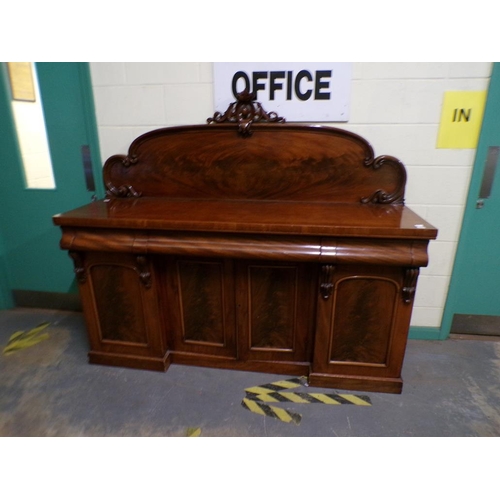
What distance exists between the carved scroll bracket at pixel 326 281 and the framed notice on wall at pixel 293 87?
0.90m

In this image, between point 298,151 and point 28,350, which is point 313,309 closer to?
point 298,151

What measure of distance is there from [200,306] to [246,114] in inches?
43.2

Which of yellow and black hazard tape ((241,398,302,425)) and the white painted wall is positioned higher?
the white painted wall

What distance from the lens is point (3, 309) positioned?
2654 millimetres

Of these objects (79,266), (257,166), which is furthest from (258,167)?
(79,266)

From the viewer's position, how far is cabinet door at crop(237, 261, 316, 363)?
171 cm

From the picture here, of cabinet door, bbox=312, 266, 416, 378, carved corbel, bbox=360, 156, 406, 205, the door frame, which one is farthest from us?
the door frame

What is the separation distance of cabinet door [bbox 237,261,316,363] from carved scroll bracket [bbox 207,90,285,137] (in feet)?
2.54

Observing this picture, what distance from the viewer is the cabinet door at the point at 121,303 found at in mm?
1769

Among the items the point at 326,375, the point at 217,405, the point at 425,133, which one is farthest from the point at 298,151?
the point at 217,405

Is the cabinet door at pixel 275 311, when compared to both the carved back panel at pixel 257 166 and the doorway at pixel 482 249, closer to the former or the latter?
the carved back panel at pixel 257 166

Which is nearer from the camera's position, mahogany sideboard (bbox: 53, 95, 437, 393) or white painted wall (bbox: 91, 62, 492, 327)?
mahogany sideboard (bbox: 53, 95, 437, 393)

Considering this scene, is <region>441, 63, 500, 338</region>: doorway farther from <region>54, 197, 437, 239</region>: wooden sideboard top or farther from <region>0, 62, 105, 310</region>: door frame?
<region>0, 62, 105, 310</region>: door frame

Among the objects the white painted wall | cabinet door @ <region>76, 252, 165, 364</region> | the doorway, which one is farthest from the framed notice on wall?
cabinet door @ <region>76, 252, 165, 364</region>
